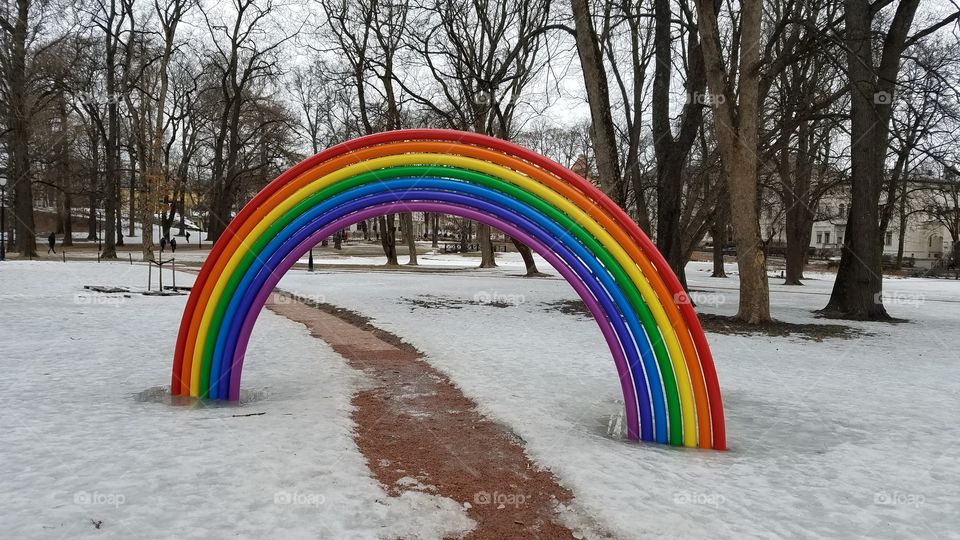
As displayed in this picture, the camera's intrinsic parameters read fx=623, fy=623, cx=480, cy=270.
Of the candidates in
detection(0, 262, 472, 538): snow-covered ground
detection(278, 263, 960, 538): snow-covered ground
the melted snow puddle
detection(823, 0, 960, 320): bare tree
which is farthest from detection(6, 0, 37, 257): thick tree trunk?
detection(823, 0, 960, 320): bare tree

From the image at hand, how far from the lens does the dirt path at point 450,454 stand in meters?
4.00

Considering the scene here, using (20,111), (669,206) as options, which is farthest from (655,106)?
(20,111)

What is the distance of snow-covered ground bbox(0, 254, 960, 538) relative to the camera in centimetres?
374

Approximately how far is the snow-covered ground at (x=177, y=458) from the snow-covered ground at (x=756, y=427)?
45.7 inches

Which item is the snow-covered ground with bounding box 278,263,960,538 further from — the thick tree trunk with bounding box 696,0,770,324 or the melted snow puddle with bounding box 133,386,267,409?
the melted snow puddle with bounding box 133,386,267,409

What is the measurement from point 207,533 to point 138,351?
613cm

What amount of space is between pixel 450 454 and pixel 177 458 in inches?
79.9

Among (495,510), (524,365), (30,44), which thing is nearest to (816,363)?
(524,365)

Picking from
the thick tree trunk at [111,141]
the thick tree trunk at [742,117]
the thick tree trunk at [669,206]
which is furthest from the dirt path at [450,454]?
the thick tree trunk at [111,141]

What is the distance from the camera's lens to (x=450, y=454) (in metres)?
5.11

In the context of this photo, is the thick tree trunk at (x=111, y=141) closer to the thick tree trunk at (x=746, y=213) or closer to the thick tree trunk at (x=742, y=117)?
the thick tree trunk at (x=742, y=117)

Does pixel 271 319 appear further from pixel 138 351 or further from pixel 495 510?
pixel 495 510

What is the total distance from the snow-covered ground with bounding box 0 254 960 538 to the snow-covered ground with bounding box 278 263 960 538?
0.08 ft

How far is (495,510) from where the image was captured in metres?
4.04
